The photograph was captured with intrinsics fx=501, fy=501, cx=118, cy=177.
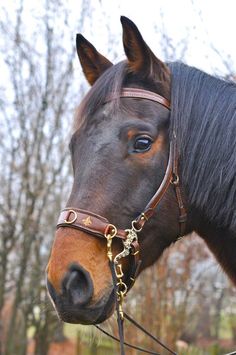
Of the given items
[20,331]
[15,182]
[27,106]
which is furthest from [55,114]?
[20,331]

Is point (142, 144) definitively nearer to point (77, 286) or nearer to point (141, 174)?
point (141, 174)

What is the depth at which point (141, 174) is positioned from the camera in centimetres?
247

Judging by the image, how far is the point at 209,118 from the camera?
2.61m

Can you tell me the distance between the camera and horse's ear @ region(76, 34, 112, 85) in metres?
3.01

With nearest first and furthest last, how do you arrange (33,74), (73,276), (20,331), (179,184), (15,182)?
(73,276) → (179,184) → (33,74) → (15,182) → (20,331)

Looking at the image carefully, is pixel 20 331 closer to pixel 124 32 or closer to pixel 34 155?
pixel 34 155

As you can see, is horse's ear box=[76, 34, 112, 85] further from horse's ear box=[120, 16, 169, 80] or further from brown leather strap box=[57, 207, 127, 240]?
brown leather strap box=[57, 207, 127, 240]

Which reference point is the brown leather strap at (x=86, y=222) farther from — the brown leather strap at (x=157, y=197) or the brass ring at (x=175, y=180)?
the brass ring at (x=175, y=180)

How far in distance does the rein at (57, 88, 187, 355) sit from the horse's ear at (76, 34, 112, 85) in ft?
1.54

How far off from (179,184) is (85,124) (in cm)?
58

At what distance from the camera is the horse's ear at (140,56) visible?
8.59 ft

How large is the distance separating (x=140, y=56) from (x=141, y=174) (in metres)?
0.66

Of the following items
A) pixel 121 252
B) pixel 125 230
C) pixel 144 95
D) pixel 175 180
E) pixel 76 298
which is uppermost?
pixel 144 95

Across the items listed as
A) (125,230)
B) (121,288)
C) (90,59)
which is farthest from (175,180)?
(90,59)
